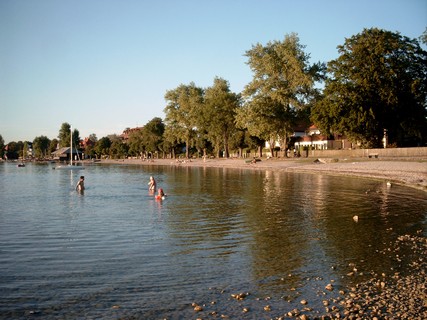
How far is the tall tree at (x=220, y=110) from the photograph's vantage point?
4109 inches

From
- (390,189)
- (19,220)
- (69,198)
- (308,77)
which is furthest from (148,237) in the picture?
(308,77)

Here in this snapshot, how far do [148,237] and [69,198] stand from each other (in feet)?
57.2

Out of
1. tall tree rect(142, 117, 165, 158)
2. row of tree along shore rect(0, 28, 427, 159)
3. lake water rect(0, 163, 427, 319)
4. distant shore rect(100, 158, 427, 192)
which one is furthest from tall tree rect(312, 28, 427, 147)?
tall tree rect(142, 117, 165, 158)

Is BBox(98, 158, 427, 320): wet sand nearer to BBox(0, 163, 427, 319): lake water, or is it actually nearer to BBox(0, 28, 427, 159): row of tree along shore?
BBox(0, 163, 427, 319): lake water

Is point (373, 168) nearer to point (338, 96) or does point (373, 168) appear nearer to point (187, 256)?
point (338, 96)

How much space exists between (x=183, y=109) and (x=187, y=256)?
114m

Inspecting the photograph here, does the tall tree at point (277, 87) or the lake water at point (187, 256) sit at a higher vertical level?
the tall tree at point (277, 87)

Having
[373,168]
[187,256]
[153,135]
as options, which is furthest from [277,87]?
[153,135]

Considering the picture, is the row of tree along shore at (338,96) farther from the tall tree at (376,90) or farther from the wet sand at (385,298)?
the wet sand at (385,298)

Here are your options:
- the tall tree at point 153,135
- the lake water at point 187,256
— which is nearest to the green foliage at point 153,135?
the tall tree at point 153,135

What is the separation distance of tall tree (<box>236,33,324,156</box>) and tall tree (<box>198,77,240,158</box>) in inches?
765

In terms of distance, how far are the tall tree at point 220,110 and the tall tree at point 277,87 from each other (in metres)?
19.4

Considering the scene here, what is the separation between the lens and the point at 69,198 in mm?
31562

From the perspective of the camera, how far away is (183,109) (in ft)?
411
